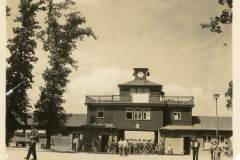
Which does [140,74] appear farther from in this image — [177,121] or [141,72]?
[177,121]

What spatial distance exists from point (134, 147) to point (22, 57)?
4.65 m

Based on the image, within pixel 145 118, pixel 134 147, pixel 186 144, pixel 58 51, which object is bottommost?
pixel 134 147

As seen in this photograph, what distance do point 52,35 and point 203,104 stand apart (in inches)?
173

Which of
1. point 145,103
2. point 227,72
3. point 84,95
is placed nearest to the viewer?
point 227,72

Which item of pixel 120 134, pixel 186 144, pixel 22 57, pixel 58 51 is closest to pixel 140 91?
pixel 120 134

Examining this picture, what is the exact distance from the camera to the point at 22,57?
1683cm

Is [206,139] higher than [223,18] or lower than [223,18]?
lower

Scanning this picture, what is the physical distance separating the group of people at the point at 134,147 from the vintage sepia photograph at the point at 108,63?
0.19ft

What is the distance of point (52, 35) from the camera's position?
55.4ft

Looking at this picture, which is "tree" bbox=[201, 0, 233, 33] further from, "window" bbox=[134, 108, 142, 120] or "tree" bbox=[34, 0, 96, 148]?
"window" bbox=[134, 108, 142, 120]

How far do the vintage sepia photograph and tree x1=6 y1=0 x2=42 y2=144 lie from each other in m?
0.03

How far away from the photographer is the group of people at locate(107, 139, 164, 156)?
18.2m

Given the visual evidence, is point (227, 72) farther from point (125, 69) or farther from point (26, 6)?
point (26, 6)

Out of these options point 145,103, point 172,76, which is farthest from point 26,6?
point 145,103
